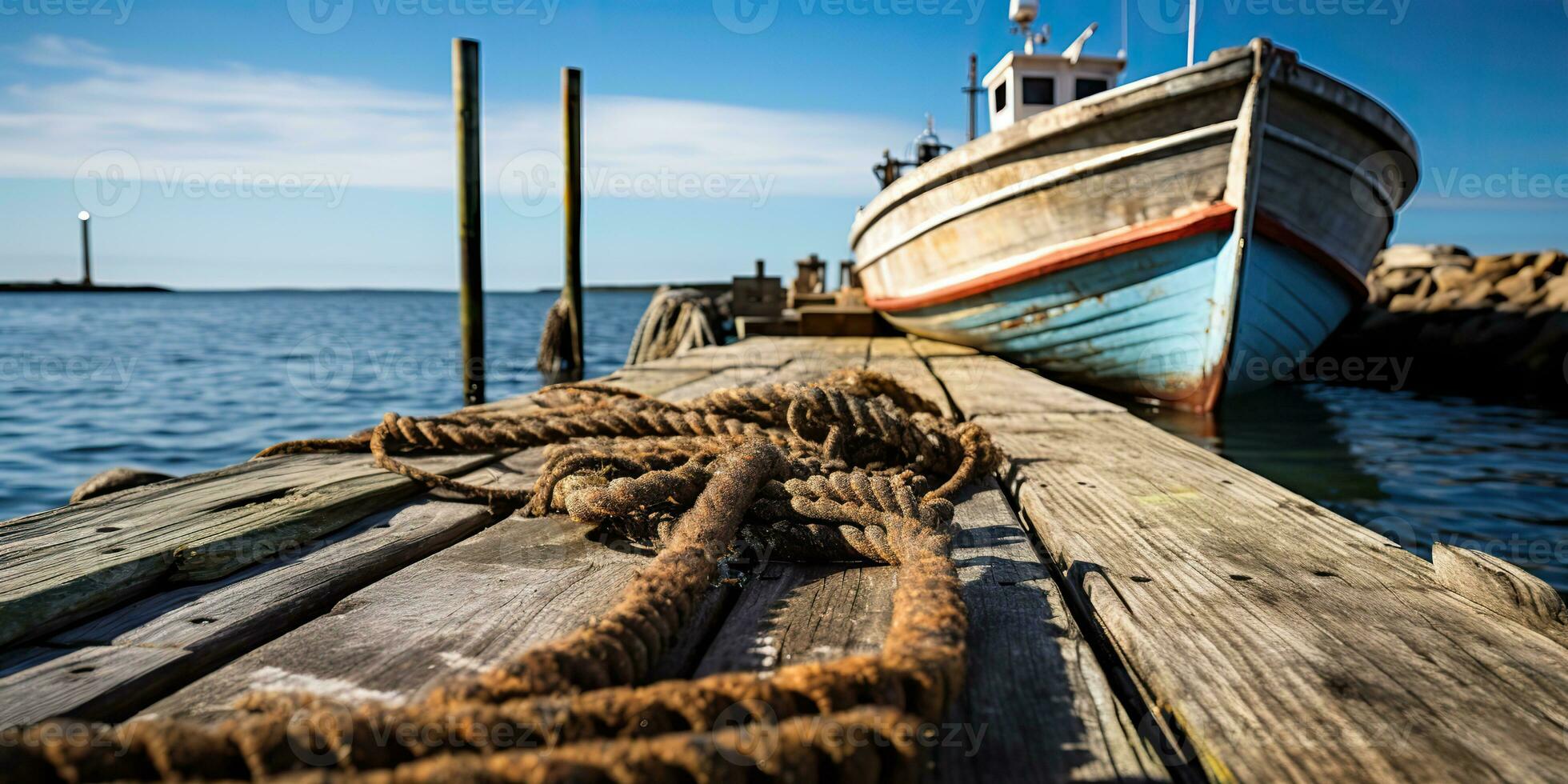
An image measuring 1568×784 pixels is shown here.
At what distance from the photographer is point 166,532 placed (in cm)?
154

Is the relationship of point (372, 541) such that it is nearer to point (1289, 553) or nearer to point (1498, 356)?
point (1289, 553)

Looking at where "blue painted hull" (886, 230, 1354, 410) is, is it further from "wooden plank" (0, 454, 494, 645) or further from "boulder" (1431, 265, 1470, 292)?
"boulder" (1431, 265, 1470, 292)

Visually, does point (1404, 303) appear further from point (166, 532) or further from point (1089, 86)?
point (166, 532)

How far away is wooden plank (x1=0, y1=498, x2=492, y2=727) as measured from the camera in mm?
965

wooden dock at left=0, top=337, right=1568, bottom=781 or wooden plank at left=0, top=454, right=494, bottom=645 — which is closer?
wooden dock at left=0, top=337, right=1568, bottom=781

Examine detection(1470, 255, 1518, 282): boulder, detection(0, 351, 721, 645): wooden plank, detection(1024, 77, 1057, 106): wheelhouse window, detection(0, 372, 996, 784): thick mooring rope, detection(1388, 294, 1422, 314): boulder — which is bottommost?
detection(0, 351, 721, 645): wooden plank

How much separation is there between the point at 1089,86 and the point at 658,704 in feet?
30.6

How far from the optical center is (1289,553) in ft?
4.99

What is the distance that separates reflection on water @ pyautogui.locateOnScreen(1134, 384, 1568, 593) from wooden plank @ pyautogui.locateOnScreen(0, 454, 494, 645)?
4.23m

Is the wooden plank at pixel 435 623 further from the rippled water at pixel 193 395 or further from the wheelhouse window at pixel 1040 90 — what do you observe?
the wheelhouse window at pixel 1040 90

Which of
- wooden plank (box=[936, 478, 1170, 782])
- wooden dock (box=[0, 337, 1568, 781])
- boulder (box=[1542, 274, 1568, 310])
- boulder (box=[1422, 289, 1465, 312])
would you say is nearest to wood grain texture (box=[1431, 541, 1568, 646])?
wooden dock (box=[0, 337, 1568, 781])

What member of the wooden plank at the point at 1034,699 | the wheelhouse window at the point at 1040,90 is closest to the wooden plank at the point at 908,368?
the wooden plank at the point at 1034,699

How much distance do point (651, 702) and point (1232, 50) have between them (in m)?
5.66

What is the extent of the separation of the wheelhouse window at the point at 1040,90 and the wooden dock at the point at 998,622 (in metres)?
7.56
